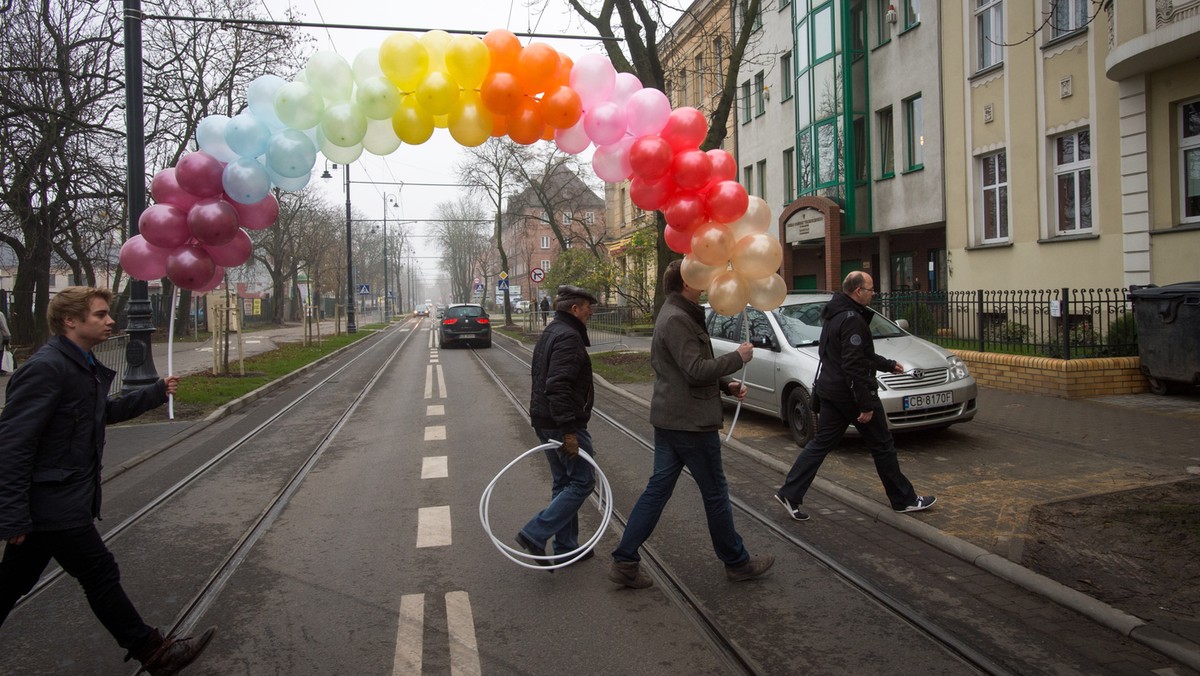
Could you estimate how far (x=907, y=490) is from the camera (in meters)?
5.93

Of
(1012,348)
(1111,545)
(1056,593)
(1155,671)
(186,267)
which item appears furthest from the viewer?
(1012,348)

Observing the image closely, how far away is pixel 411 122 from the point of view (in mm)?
5992

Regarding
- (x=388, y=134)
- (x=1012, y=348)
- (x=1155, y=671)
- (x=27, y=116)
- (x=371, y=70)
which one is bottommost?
(x=1155, y=671)

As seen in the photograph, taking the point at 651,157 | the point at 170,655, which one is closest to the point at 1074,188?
the point at 651,157

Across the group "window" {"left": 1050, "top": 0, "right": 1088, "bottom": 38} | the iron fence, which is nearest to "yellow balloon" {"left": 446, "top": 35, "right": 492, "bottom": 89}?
the iron fence

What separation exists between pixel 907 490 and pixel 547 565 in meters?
2.73

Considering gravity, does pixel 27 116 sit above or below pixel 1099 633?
above

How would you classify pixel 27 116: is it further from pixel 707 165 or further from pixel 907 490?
pixel 907 490

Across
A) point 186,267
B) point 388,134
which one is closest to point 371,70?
point 388,134

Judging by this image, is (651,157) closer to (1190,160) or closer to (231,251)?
(231,251)

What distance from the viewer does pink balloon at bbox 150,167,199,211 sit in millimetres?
5477

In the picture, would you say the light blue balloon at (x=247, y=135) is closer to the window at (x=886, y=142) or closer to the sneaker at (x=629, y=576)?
the sneaker at (x=629, y=576)

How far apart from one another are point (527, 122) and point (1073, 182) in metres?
13.4

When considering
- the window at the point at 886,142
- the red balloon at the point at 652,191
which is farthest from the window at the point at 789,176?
the red balloon at the point at 652,191
